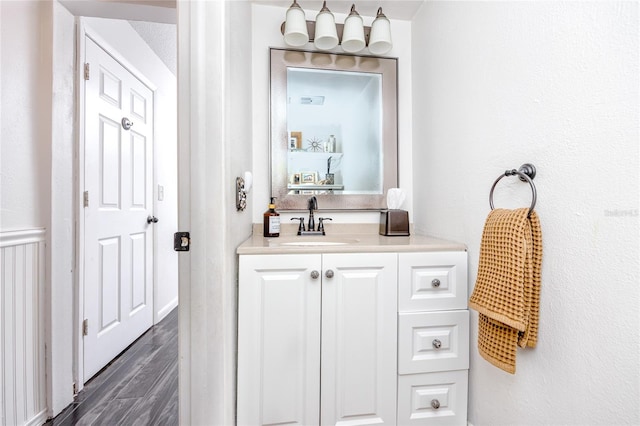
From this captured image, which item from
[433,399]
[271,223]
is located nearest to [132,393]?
[271,223]

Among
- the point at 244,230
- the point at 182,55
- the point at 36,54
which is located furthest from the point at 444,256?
the point at 36,54

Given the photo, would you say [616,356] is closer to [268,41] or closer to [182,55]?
[182,55]

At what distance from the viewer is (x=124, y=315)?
210cm

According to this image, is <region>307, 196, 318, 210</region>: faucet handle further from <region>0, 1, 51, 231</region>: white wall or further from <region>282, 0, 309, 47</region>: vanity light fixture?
<region>0, 1, 51, 231</region>: white wall

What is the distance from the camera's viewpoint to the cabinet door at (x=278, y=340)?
1.11 meters

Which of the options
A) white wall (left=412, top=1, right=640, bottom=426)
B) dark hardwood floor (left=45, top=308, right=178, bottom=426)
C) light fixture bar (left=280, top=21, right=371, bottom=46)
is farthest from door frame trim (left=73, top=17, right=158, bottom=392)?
white wall (left=412, top=1, right=640, bottom=426)

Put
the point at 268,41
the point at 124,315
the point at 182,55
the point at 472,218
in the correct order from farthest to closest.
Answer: the point at 124,315 < the point at 268,41 < the point at 472,218 < the point at 182,55

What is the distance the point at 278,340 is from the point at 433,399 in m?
0.69

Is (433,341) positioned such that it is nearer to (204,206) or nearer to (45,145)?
(204,206)

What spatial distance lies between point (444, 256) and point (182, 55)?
1207mm

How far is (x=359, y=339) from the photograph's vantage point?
3.83 feet

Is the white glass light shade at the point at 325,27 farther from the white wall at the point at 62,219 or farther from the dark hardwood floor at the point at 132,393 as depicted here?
the dark hardwood floor at the point at 132,393

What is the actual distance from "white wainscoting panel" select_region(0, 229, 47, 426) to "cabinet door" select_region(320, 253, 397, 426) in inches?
50.1

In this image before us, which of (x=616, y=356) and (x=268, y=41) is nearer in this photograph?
(x=616, y=356)
